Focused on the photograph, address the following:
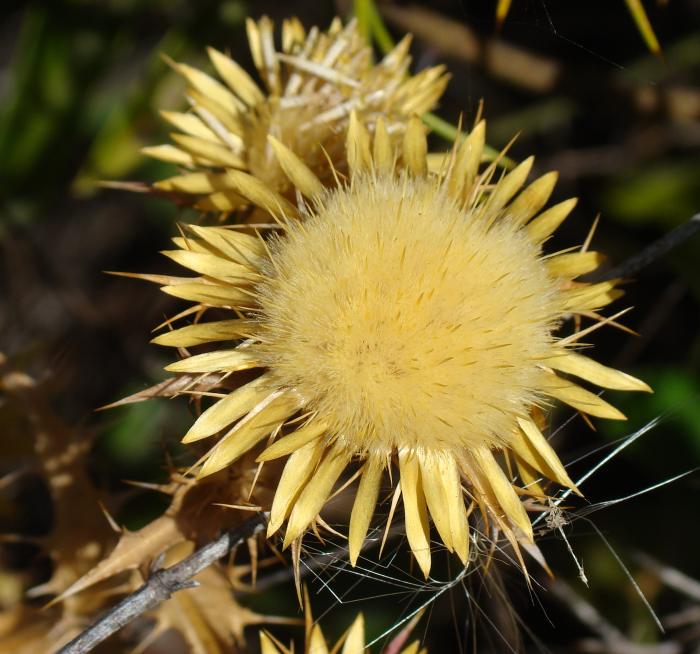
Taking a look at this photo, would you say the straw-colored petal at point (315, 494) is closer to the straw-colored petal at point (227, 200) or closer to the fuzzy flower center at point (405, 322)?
the fuzzy flower center at point (405, 322)

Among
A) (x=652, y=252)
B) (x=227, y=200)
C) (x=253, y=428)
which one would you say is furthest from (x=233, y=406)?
(x=652, y=252)

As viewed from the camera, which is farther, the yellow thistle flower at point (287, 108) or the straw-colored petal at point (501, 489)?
the yellow thistle flower at point (287, 108)

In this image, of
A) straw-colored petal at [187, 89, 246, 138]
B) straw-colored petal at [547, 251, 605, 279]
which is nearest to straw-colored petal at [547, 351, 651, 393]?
straw-colored petal at [547, 251, 605, 279]

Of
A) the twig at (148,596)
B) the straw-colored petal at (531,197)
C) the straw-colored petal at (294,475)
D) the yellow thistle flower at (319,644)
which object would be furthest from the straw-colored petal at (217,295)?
the yellow thistle flower at (319,644)

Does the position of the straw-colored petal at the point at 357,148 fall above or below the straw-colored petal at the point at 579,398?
above

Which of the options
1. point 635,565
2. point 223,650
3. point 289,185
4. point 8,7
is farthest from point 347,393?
point 8,7

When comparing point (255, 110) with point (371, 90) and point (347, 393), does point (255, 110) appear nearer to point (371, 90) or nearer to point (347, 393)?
point (371, 90)

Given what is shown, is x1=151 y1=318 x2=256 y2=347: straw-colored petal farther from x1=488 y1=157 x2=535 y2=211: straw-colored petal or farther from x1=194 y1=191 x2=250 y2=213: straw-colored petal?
x1=488 y1=157 x2=535 y2=211: straw-colored petal
